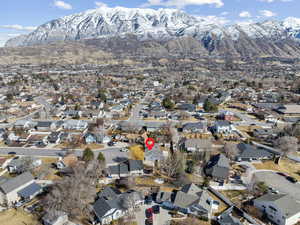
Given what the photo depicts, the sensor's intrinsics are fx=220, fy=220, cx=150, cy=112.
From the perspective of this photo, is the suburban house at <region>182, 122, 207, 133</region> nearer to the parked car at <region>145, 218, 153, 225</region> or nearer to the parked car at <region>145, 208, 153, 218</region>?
the parked car at <region>145, 208, 153, 218</region>

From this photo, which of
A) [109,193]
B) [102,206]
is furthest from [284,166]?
[102,206]

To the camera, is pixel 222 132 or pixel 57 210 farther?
pixel 222 132

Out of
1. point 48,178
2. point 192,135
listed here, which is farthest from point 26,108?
point 192,135

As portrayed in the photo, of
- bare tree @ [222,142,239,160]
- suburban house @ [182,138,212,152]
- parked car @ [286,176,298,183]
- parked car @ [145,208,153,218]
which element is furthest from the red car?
parked car @ [286,176,298,183]

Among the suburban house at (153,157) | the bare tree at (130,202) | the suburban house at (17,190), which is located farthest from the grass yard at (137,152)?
the suburban house at (17,190)

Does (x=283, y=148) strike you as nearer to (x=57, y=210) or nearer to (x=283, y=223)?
(x=283, y=223)

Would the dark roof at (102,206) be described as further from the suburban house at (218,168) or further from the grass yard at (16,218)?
the suburban house at (218,168)
